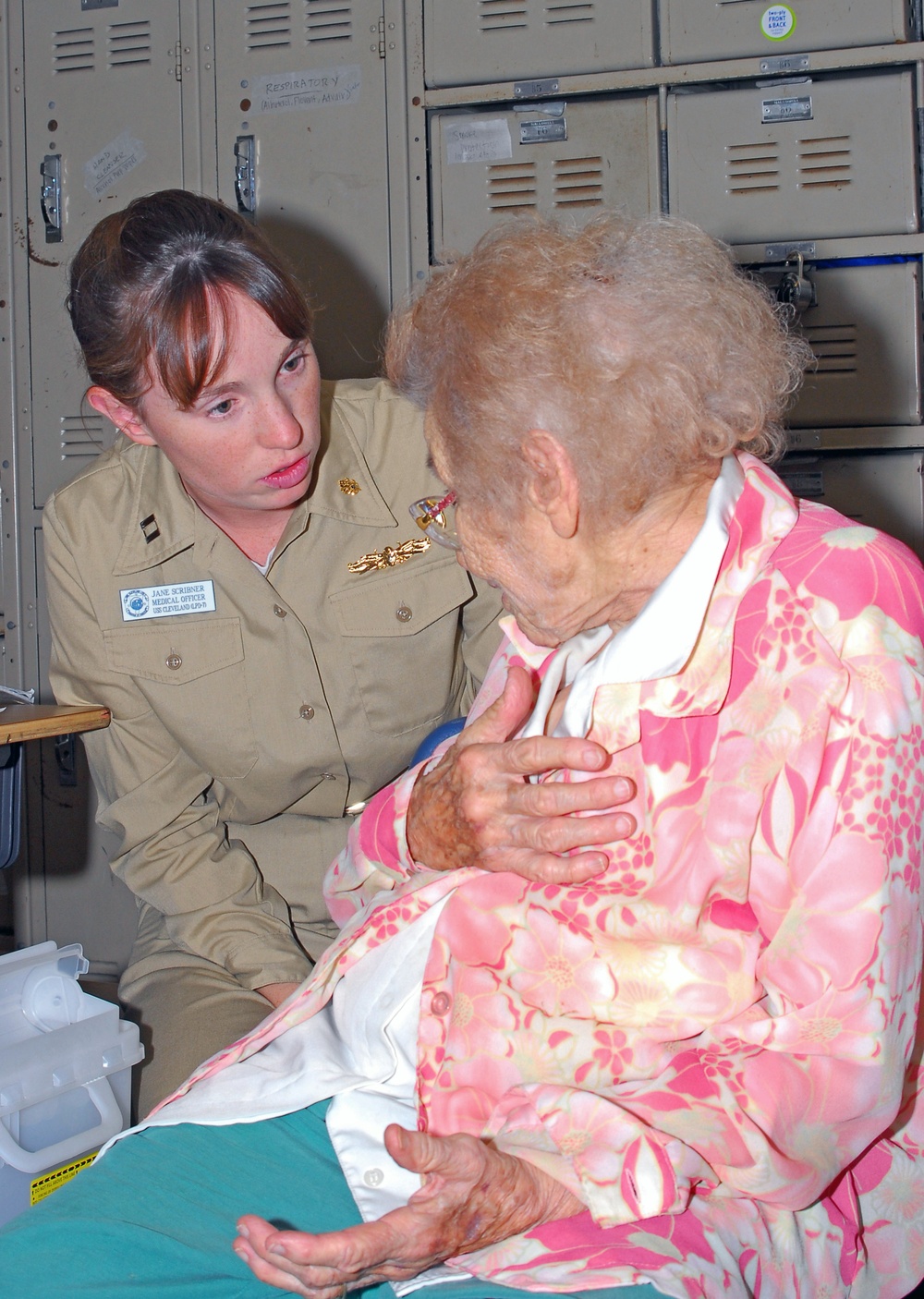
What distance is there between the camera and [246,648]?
1681 mm

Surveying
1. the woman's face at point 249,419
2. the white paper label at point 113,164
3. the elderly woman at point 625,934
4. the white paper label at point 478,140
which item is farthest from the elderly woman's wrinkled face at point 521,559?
the white paper label at point 113,164

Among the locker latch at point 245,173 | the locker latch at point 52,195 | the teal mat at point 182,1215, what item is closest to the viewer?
the teal mat at point 182,1215

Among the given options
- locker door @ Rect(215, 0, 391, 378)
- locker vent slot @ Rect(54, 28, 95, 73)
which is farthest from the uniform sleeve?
locker vent slot @ Rect(54, 28, 95, 73)

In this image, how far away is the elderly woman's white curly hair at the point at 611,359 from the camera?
3.18ft

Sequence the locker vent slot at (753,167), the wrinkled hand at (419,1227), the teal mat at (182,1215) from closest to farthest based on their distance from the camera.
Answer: the wrinkled hand at (419,1227)
the teal mat at (182,1215)
the locker vent slot at (753,167)

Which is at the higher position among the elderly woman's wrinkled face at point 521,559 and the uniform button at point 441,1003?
the elderly woman's wrinkled face at point 521,559

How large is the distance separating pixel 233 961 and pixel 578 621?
0.82 m

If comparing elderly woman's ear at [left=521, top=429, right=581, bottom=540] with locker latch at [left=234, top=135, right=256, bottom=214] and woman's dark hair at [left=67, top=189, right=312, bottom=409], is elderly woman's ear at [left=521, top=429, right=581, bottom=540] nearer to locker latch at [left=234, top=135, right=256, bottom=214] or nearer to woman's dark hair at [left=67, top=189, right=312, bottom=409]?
woman's dark hair at [left=67, top=189, right=312, bottom=409]

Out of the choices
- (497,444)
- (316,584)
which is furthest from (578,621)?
(316,584)

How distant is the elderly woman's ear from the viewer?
3.23ft

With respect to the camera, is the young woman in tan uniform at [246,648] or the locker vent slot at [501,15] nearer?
the young woman in tan uniform at [246,648]

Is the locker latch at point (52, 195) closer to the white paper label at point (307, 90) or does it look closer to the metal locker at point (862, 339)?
the white paper label at point (307, 90)

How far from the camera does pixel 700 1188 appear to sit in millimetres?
929

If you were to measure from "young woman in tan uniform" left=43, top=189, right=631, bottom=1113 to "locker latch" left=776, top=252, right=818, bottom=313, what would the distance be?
43.8 inches
